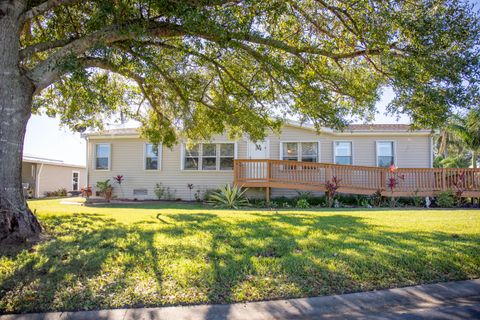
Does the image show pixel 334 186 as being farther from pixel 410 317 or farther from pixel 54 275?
pixel 54 275

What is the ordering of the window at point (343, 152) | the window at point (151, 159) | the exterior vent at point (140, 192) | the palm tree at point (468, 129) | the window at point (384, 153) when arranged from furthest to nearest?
the palm tree at point (468, 129) < the window at point (151, 159) < the exterior vent at point (140, 192) < the window at point (343, 152) < the window at point (384, 153)

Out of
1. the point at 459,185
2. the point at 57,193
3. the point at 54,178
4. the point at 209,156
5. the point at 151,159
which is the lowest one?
the point at 57,193

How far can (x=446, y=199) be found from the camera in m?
13.0

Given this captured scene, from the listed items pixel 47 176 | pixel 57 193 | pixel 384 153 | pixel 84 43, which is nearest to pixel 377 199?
pixel 384 153

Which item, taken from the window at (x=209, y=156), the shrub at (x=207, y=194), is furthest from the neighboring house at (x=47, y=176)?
the shrub at (x=207, y=194)

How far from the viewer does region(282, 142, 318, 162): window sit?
1560 centimetres

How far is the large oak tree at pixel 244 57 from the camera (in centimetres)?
564

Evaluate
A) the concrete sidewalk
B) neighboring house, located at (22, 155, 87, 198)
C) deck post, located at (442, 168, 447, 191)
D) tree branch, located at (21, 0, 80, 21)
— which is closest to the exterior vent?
neighboring house, located at (22, 155, 87, 198)

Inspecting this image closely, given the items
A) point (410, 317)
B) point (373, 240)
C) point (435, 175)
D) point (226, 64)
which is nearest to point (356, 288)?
point (410, 317)

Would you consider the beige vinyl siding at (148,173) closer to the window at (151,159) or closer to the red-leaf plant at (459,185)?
the window at (151,159)

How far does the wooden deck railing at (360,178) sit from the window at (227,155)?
75.3 inches

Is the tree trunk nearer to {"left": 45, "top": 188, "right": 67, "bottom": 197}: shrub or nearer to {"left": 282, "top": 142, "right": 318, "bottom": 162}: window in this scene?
{"left": 282, "top": 142, "right": 318, "bottom": 162}: window

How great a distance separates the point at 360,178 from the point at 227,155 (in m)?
6.62

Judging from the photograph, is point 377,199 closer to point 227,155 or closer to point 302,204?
point 302,204
